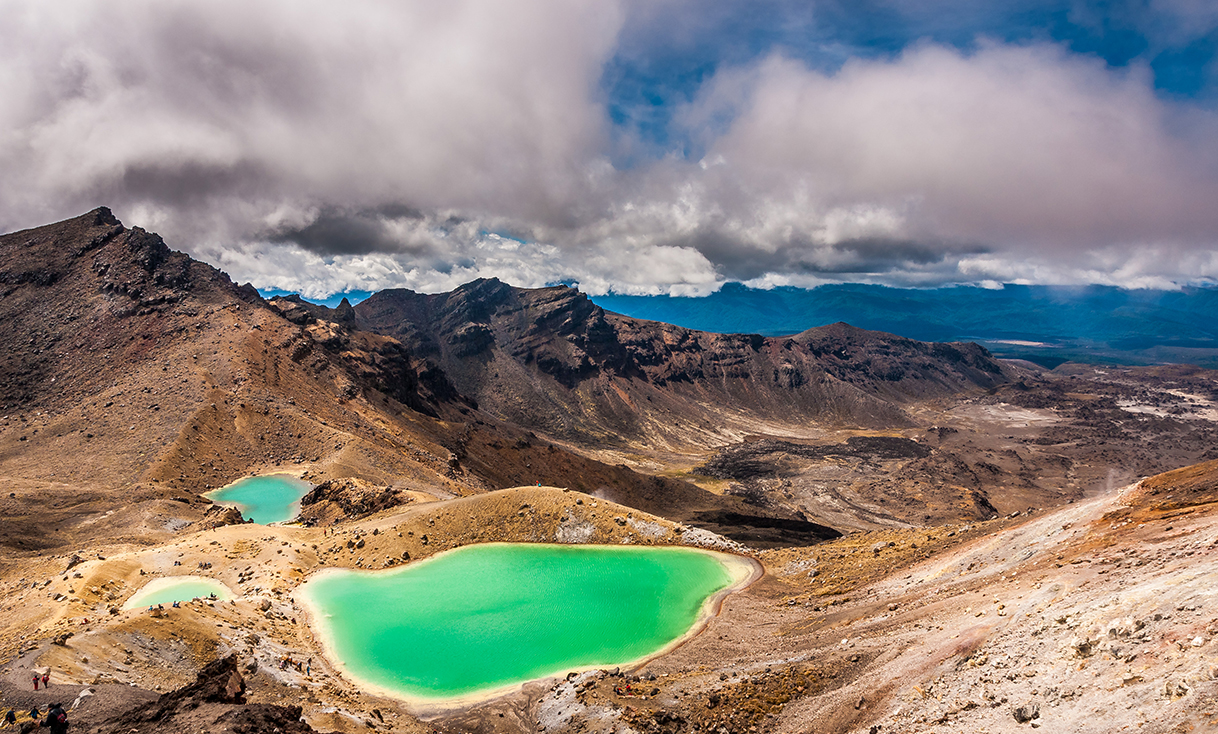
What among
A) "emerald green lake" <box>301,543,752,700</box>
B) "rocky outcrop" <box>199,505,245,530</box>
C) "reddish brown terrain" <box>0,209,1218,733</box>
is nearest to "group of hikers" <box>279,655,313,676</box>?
"reddish brown terrain" <box>0,209,1218,733</box>

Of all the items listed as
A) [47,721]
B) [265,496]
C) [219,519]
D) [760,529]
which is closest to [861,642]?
[47,721]

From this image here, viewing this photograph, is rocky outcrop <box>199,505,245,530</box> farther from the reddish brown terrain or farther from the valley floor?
the valley floor

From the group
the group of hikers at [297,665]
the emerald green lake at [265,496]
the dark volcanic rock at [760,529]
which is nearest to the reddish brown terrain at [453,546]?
the group of hikers at [297,665]

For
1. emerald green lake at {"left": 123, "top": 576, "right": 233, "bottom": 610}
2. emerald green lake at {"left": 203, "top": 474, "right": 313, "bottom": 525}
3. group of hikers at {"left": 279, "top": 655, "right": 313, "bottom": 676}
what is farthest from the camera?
emerald green lake at {"left": 203, "top": 474, "right": 313, "bottom": 525}

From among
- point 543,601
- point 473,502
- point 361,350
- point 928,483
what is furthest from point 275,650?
point 928,483

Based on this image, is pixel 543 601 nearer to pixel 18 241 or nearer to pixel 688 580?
pixel 688 580

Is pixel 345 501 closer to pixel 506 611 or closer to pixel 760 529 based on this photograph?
pixel 506 611
